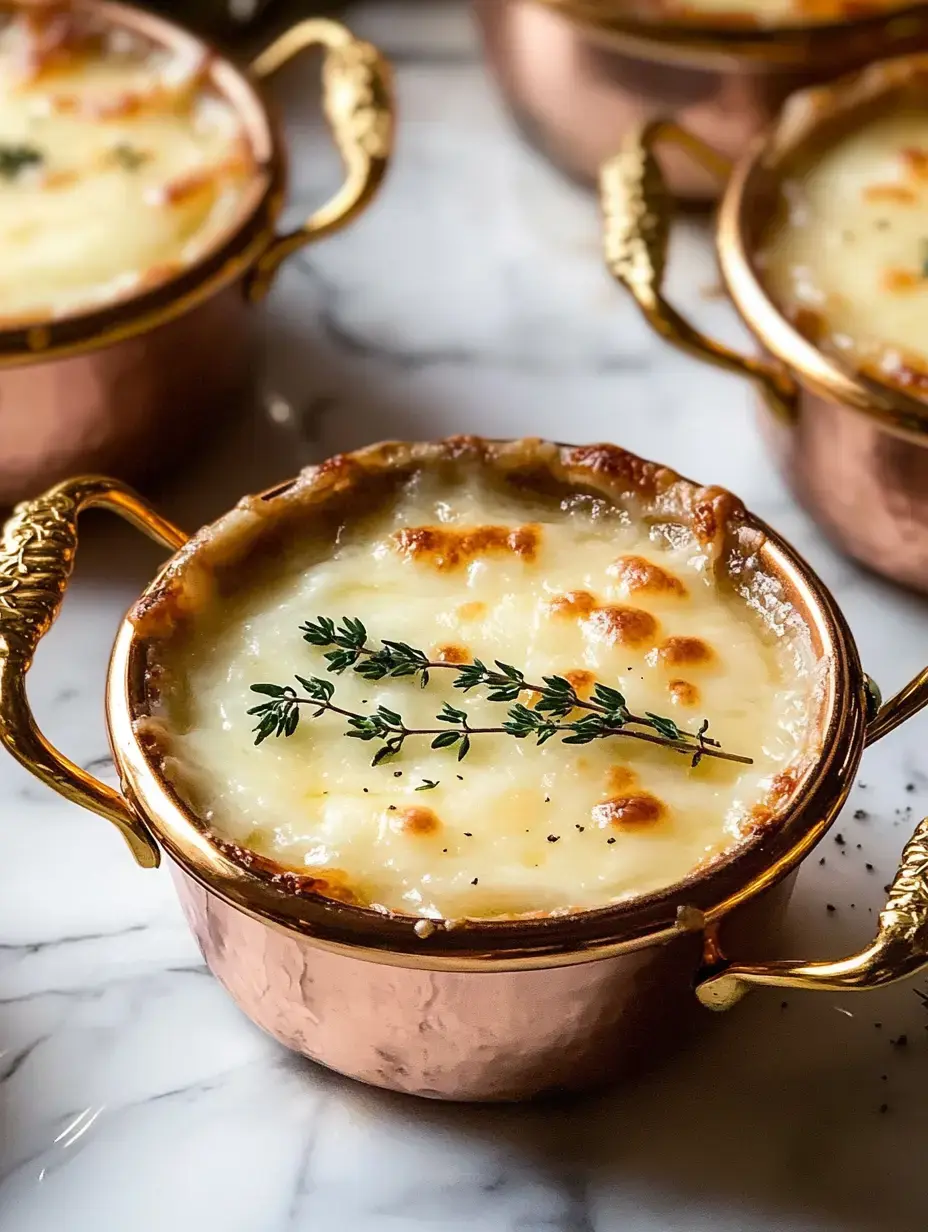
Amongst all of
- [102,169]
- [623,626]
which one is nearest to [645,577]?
[623,626]

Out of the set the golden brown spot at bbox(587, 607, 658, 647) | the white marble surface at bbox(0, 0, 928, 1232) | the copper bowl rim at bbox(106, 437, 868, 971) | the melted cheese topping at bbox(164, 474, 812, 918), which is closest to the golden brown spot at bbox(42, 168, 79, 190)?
the white marble surface at bbox(0, 0, 928, 1232)

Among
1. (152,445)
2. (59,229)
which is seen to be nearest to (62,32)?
(59,229)

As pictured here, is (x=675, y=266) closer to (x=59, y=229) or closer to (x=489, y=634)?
(x=59, y=229)

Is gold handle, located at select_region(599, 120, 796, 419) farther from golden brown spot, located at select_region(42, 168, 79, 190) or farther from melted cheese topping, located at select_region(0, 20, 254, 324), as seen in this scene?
golden brown spot, located at select_region(42, 168, 79, 190)

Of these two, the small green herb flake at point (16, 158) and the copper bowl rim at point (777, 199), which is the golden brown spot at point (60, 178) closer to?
the small green herb flake at point (16, 158)

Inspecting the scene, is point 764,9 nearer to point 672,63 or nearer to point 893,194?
point 672,63

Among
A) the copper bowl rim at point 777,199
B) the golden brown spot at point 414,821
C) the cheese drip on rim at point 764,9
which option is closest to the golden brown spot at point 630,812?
the golden brown spot at point 414,821
